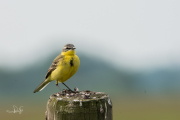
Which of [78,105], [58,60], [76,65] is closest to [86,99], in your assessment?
[78,105]

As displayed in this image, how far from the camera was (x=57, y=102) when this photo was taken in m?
3.55

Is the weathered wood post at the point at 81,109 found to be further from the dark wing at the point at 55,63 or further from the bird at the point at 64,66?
the dark wing at the point at 55,63

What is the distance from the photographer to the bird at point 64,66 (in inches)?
226

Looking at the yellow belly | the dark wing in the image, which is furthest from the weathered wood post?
the dark wing

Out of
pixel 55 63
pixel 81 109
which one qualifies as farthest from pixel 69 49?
pixel 81 109

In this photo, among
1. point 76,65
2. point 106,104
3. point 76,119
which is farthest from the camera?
point 76,65

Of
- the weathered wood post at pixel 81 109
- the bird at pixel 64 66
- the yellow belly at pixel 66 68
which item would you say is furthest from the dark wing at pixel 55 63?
the weathered wood post at pixel 81 109

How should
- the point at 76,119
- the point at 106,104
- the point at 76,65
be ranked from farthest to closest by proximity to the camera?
the point at 76,65, the point at 106,104, the point at 76,119

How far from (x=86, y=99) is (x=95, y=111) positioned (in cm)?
24

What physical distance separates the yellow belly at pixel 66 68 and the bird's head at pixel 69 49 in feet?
0.58

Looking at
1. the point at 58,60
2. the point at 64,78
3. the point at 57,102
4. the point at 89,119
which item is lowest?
the point at 89,119

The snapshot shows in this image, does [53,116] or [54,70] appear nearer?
[53,116]

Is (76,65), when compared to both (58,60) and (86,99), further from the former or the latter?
(86,99)

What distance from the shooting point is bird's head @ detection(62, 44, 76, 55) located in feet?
19.8
